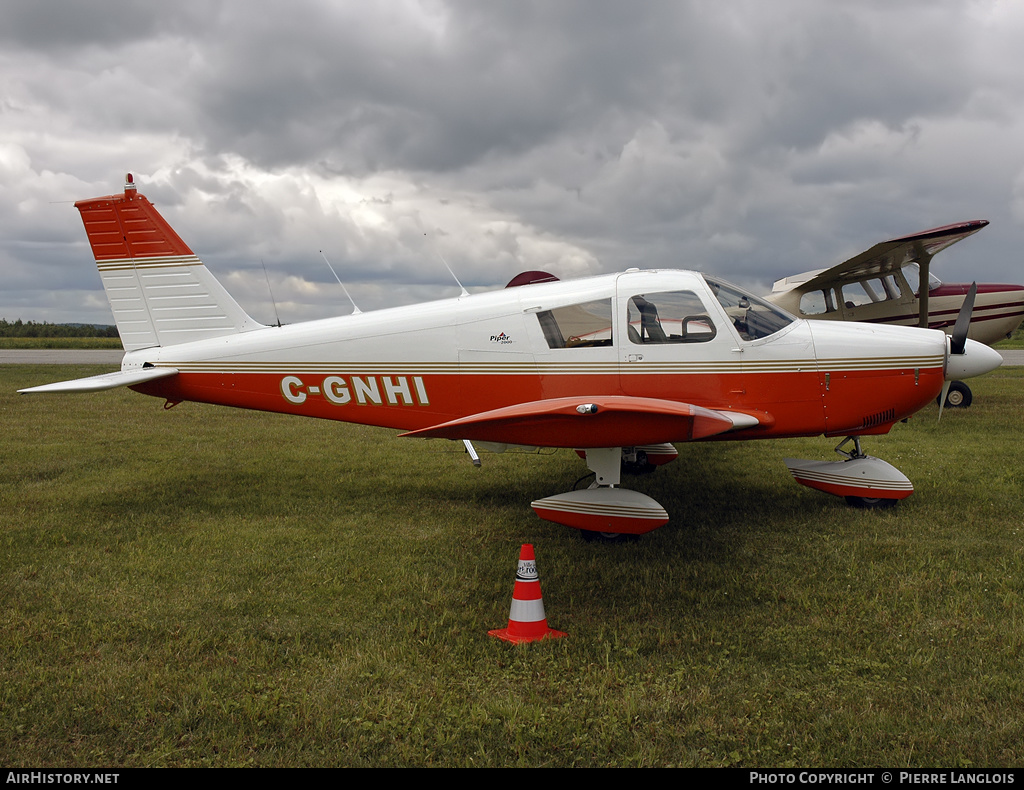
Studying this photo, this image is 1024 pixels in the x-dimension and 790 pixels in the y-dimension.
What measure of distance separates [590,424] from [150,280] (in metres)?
5.24

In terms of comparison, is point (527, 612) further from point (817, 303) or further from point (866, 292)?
point (866, 292)

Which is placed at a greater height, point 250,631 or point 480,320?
point 480,320

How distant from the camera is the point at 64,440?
33.9ft

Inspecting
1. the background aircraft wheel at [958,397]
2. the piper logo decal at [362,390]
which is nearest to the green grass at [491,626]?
the piper logo decal at [362,390]

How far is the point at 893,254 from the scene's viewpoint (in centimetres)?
1122

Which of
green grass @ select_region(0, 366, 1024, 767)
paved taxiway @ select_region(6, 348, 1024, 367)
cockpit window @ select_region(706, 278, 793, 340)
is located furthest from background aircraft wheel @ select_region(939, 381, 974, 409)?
paved taxiway @ select_region(6, 348, 1024, 367)

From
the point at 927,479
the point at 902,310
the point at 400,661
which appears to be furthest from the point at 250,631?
the point at 902,310

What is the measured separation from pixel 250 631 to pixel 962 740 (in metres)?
3.78

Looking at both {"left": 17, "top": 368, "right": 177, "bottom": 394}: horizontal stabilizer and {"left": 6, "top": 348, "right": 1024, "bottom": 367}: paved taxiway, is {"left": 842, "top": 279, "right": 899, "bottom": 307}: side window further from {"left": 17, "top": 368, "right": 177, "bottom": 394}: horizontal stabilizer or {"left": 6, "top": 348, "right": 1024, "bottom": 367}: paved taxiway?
{"left": 6, "top": 348, "right": 1024, "bottom": 367}: paved taxiway

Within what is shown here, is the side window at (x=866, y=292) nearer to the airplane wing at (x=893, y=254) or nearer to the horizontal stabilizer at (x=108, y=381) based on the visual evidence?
the airplane wing at (x=893, y=254)

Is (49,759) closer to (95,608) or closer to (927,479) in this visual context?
(95,608)

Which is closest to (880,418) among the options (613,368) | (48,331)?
(613,368)

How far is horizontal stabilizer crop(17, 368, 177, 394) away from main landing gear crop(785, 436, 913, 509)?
6.69 metres

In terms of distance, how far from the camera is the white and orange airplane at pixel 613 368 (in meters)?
5.69
